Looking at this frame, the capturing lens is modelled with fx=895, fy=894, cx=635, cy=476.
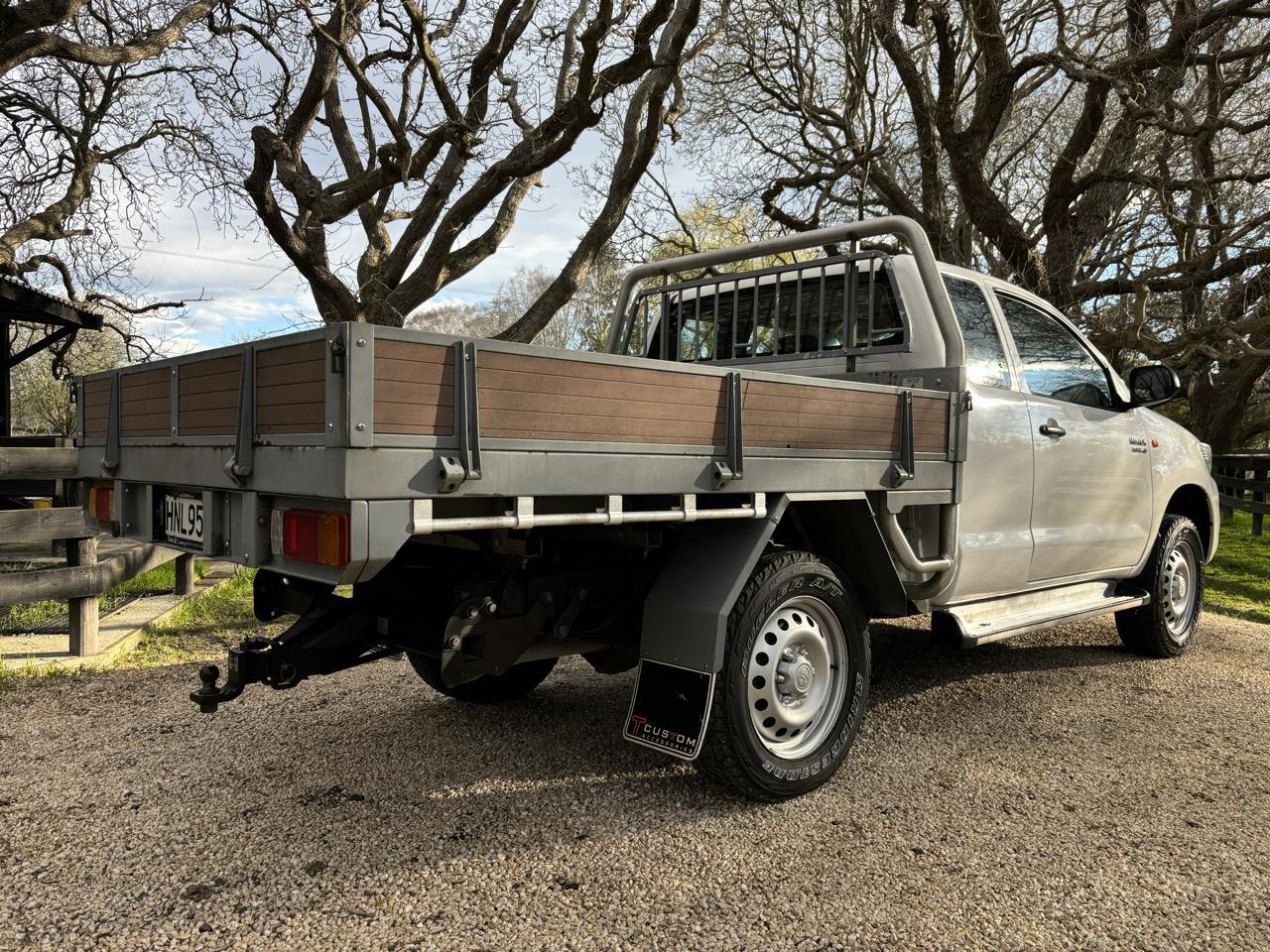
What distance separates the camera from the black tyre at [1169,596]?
5746mm

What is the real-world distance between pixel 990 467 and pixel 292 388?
10.8 feet

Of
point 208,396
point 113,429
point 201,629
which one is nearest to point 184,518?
point 208,396

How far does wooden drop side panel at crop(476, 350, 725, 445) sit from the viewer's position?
2467 mm

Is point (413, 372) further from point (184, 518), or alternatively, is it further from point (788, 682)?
point (788, 682)

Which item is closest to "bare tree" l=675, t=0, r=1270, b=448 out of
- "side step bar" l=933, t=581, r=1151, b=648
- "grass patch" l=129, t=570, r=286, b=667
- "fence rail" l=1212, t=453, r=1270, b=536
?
"fence rail" l=1212, t=453, r=1270, b=536

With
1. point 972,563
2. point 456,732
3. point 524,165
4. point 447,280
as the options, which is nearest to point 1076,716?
point 972,563

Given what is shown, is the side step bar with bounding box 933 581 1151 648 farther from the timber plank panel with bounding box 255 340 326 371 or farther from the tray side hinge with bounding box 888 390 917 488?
the timber plank panel with bounding box 255 340 326 371

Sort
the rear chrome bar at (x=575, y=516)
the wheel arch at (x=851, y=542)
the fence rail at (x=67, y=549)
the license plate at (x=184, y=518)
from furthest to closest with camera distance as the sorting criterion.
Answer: the fence rail at (x=67, y=549)
the wheel arch at (x=851, y=542)
the license plate at (x=184, y=518)
the rear chrome bar at (x=575, y=516)

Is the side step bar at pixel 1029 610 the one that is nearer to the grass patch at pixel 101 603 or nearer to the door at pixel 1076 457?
the door at pixel 1076 457

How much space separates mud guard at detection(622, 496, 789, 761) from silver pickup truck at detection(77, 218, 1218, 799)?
11 mm

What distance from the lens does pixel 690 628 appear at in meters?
3.22

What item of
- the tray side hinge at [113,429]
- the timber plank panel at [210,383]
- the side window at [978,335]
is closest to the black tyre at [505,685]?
the tray side hinge at [113,429]

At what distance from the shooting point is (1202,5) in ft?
32.2

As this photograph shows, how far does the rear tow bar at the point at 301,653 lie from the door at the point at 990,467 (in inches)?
107
